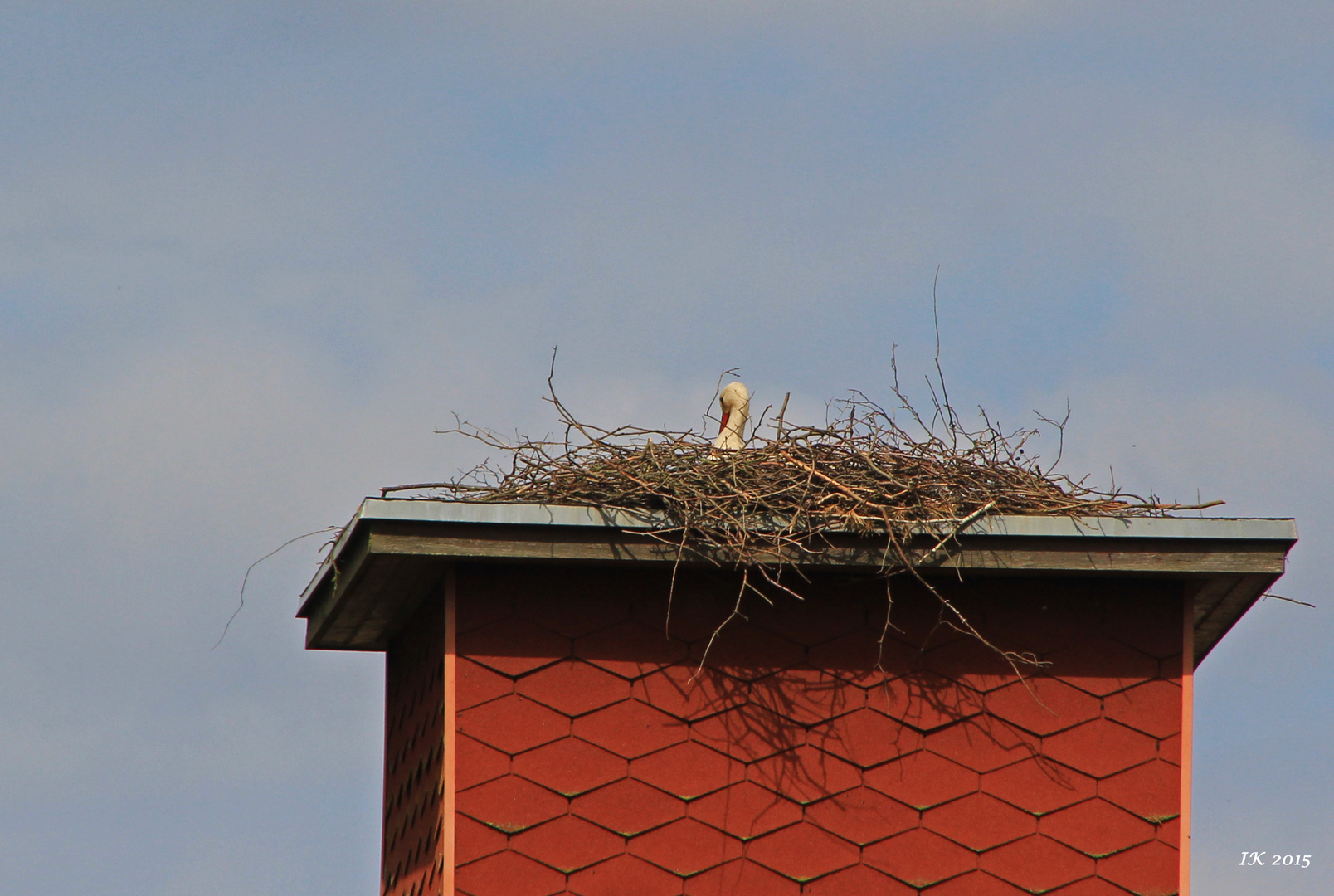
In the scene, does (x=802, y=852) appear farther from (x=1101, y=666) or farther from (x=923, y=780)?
(x=1101, y=666)

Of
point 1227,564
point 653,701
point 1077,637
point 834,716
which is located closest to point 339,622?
point 653,701

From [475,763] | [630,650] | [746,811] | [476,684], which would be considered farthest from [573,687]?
[746,811]

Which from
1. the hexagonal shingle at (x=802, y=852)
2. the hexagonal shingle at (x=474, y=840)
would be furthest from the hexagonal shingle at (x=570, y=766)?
the hexagonal shingle at (x=802, y=852)

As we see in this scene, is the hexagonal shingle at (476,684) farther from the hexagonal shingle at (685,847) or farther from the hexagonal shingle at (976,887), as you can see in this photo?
the hexagonal shingle at (976,887)

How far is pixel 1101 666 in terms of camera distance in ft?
26.1

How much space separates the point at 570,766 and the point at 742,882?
790mm

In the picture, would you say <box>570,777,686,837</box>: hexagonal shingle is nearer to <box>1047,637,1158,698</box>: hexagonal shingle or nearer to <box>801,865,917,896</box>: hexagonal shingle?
<box>801,865,917,896</box>: hexagonal shingle

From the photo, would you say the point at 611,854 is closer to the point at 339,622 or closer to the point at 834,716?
the point at 834,716

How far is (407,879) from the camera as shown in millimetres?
8422

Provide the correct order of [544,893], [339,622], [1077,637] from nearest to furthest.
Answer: [544,893] < [1077,637] < [339,622]

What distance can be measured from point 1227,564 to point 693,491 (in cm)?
214

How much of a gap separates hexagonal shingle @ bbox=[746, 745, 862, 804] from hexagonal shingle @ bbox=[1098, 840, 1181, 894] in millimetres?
1040

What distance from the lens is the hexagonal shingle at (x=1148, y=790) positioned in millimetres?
7805

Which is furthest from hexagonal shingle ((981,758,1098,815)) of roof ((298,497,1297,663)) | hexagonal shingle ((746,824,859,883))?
roof ((298,497,1297,663))
